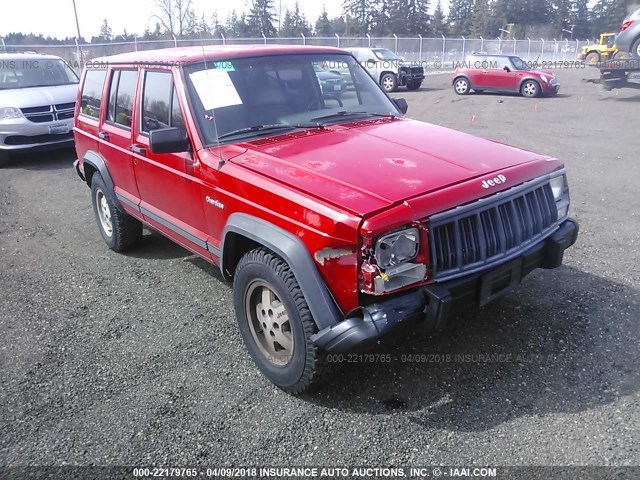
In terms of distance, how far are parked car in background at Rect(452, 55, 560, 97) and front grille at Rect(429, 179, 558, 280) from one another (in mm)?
17698

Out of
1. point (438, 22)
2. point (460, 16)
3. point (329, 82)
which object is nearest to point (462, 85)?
point (329, 82)

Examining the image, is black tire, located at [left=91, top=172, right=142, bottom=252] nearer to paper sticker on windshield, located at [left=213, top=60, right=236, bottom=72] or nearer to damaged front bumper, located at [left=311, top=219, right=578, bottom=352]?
paper sticker on windshield, located at [left=213, top=60, right=236, bottom=72]

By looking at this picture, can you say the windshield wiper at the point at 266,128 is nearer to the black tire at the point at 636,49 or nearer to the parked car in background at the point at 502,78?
the black tire at the point at 636,49

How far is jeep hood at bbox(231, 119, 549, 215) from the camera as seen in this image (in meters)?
2.83

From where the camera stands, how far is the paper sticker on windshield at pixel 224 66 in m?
3.90

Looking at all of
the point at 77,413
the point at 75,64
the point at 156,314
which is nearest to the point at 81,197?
the point at 156,314

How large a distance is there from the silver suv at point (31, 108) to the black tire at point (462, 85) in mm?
14657

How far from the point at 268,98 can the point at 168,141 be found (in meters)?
0.85

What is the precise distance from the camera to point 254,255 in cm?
319

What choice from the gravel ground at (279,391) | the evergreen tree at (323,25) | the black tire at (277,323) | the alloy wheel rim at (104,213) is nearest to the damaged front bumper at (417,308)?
the black tire at (277,323)

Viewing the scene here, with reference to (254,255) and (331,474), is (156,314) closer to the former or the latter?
(254,255)

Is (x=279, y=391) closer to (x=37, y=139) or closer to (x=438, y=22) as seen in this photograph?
(x=37, y=139)

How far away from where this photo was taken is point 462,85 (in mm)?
20484

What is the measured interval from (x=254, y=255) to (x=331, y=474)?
4.27 feet
